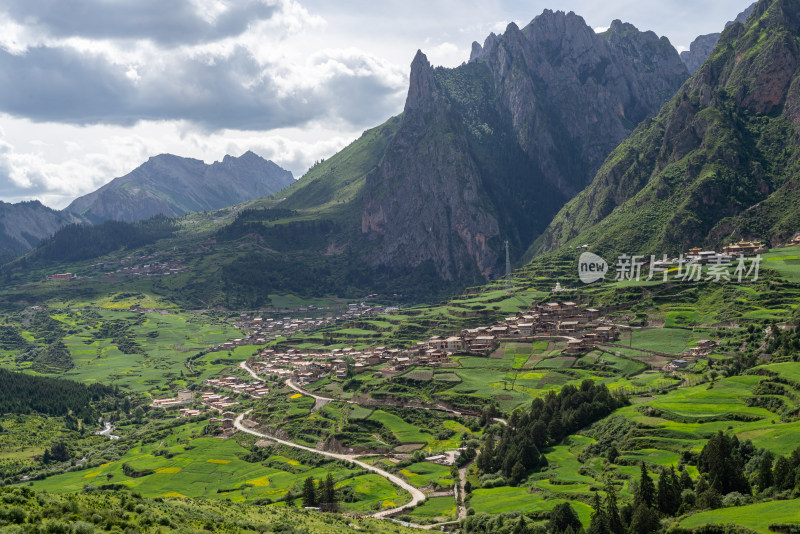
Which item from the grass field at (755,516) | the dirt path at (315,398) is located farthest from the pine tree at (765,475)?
the dirt path at (315,398)

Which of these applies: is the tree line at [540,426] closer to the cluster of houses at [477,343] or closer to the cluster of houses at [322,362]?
the cluster of houses at [477,343]

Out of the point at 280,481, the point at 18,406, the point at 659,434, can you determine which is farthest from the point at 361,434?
the point at 18,406

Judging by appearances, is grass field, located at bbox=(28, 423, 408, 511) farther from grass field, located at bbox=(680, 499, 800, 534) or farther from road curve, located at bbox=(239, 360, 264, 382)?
road curve, located at bbox=(239, 360, 264, 382)

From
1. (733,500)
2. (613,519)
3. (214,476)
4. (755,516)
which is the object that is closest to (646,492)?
(613,519)

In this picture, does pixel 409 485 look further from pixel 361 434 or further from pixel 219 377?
pixel 219 377

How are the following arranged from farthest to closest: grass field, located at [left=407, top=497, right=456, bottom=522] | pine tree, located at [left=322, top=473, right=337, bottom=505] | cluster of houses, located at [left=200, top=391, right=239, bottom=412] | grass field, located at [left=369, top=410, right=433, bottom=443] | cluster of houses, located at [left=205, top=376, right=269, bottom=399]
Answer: cluster of houses, located at [left=205, top=376, right=269, bottom=399], cluster of houses, located at [left=200, top=391, right=239, bottom=412], grass field, located at [left=369, top=410, right=433, bottom=443], pine tree, located at [left=322, top=473, right=337, bottom=505], grass field, located at [left=407, top=497, right=456, bottom=522]

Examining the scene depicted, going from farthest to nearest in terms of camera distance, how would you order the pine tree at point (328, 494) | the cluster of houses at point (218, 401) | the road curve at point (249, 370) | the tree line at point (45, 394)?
the road curve at point (249, 370), the tree line at point (45, 394), the cluster of houses at point (218, 401), the pine tree at point (328, 494)

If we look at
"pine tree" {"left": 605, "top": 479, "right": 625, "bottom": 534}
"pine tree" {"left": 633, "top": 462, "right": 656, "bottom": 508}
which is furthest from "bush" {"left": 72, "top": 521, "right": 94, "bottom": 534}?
"pine tree" {"left": 633, "top": 462, "right": 656, "bottom": 508}
